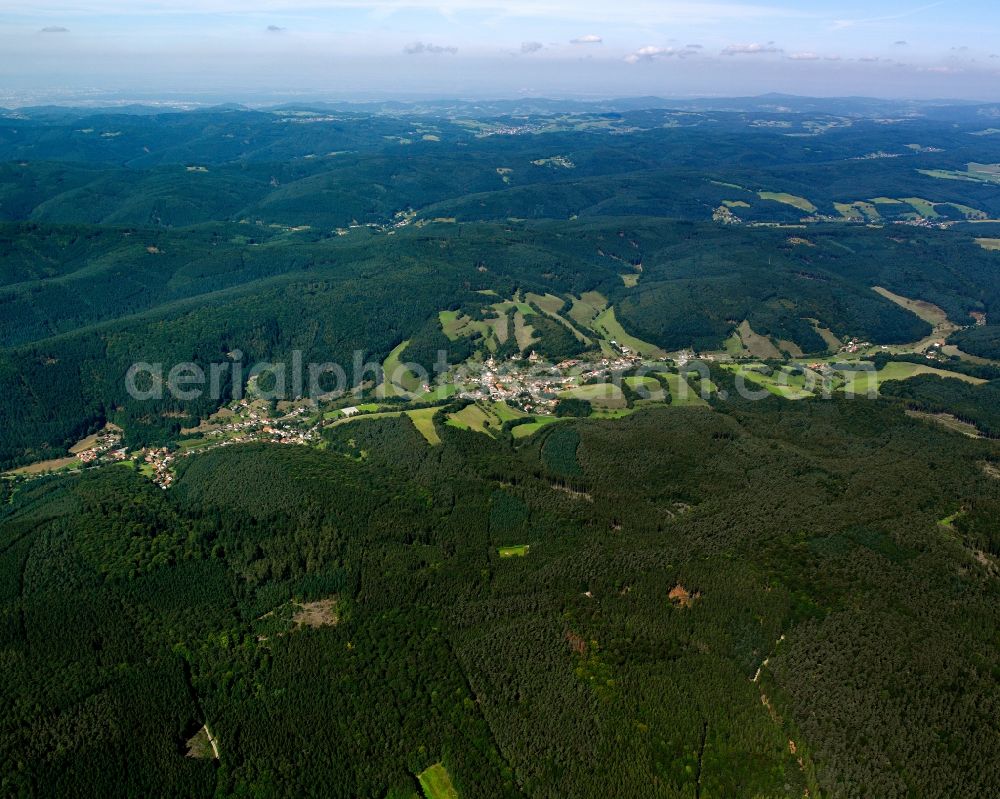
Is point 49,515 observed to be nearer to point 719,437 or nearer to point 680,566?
point 680,566

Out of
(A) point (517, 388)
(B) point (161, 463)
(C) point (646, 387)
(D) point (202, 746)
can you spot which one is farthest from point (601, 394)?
(D) point (202, 746)

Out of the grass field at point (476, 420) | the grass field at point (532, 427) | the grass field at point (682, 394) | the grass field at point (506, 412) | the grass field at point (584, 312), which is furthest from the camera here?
the grass field at point (584, 312)

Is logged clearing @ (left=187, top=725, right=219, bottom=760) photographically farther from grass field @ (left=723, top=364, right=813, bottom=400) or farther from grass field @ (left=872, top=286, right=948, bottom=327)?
grass field @ (left=872, top=286, right=948, bottom=327)

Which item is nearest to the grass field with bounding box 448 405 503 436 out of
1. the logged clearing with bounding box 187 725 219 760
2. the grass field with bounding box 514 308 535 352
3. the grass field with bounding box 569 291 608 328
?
the grass field with bounding box 514 308 535 352

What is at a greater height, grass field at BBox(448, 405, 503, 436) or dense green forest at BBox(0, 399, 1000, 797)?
dense green forest at BBox(0, 399, 1000, 797)

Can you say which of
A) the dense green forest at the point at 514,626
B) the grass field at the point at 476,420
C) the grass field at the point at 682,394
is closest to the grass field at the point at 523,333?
the grass field at the point at 682,394

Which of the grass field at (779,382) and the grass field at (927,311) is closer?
the grass field at (779,382)

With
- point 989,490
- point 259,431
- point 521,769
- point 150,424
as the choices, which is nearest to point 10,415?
point 150,424

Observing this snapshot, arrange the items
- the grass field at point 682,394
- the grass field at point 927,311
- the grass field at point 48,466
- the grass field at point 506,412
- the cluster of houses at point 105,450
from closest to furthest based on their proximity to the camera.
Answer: the grass field at point 48,466
the cluster of houses at point 105,450
the grass field at point 506,412
the grass field at point 682,394
the grass field at point 927,311

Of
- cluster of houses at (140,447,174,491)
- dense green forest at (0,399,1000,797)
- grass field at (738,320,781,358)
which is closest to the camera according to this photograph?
dense green forest at (0,399,1000,797)

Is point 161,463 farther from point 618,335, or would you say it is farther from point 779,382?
point 779,382

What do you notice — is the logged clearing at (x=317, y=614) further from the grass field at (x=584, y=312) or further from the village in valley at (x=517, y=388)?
the grass field at (x=584, y=312)
